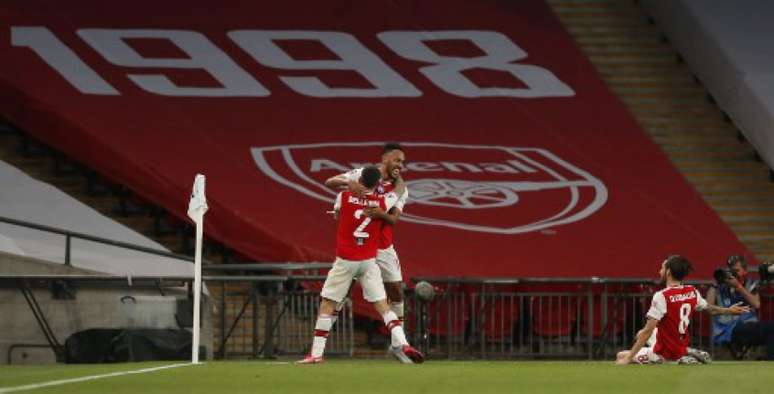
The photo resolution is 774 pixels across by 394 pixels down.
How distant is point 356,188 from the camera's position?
15141 millimetres

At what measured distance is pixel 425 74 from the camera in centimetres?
2433

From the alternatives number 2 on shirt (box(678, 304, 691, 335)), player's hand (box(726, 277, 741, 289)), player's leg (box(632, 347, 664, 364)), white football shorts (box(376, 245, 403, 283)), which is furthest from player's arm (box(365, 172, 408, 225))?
player's hand (box(726, 277, 741, 289))


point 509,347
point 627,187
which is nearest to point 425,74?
point 627,187

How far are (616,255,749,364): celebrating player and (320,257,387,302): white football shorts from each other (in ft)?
7.68

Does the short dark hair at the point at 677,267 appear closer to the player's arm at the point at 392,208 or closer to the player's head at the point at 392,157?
the player's arm at the point at 392,208

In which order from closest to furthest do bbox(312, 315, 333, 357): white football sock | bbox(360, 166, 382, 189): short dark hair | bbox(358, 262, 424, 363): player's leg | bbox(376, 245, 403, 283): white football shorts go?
bbox(360, 166, 382, 189): short dark hair
bbox(312, 315, 333, 357): white football sock
bbox(358, 262, 424, 363): player's leg
bbox(376, 245, 403, 283): white football shorts

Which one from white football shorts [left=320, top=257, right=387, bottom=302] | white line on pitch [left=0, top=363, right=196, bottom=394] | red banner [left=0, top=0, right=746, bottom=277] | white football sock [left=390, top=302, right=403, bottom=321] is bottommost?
white line on pitch [left=0, top=363, right=196, bottom=394]

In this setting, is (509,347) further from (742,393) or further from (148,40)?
(742,393)

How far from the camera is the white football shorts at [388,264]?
1655 cm

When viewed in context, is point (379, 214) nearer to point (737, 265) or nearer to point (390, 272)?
point (390, 272)

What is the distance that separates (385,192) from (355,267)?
0.85m

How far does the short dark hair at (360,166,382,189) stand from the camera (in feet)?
49.2

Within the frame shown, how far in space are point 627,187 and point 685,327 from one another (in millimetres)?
7554

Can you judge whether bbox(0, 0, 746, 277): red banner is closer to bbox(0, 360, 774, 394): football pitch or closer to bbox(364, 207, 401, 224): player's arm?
bbox(364, 207, 401, 224): player's arm
